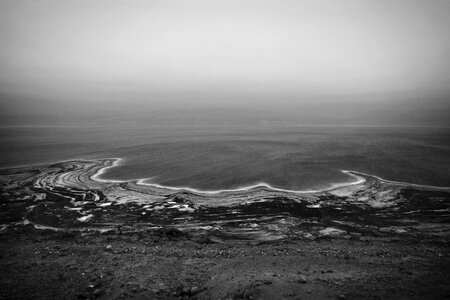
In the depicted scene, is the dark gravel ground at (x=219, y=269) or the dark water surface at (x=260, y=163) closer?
Result: the dark gravel ground at (x=219, y=269)

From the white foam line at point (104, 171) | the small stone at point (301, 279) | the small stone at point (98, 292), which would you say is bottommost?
the small stone at point (98, 292)

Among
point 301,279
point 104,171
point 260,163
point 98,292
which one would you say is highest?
point 260,163

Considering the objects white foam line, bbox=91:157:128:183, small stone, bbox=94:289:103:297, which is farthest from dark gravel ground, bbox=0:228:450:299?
white foam line, bbox=91:157:128:183

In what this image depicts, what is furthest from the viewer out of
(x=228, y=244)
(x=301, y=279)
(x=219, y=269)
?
(x=228, y=244)

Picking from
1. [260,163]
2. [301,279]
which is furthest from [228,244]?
[260,163]

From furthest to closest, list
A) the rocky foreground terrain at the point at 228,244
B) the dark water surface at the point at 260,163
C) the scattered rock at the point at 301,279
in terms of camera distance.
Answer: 1. the dark water surface at the point at 260,163
2. the scattered rock at the point at 301,279
3. the rocky foreground terrain at the point at 228,244

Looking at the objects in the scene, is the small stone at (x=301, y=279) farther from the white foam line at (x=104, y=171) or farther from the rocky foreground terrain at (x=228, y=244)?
the white foam line at (x=104, y=171)

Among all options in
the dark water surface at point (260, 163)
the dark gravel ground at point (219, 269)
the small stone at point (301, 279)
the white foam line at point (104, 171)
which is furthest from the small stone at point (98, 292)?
the white foam line at point (104, 171)

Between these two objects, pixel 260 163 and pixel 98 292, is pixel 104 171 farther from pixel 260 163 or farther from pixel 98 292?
pixel 98 292
